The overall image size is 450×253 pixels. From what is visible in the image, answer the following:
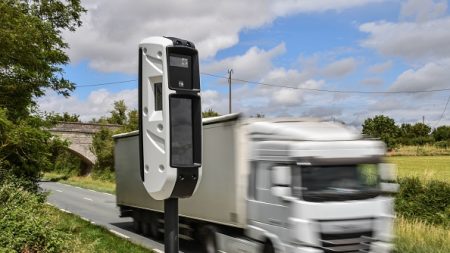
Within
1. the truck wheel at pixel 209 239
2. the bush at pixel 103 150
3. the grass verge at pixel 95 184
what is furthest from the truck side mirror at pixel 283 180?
the bush at pixel 103 150

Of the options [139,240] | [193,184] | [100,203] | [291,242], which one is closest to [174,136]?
[193,184]

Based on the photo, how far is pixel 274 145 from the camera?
10195mm

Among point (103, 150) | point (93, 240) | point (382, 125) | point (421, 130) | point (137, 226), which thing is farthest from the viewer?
point (382, 125)

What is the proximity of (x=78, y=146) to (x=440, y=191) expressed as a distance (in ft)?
143

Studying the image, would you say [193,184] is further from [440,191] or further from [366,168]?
[440,191]

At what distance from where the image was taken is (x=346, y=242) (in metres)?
9.19

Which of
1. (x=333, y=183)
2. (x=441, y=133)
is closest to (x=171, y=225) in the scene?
(x=333, y=183)

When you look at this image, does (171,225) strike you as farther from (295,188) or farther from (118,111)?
(118,111)

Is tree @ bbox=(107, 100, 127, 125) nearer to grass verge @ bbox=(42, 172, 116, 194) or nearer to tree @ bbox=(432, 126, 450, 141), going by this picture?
grass verge @ bbox=(42, 172, 116, 194)

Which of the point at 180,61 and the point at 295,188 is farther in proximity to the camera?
the point at 295,188

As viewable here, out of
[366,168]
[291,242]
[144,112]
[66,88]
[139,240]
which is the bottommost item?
[139,240]

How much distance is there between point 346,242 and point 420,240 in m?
3.78

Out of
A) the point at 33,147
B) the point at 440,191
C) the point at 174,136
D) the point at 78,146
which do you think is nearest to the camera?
the point at 174,136

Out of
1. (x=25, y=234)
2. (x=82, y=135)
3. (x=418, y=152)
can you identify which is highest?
(x=82, y=135)
